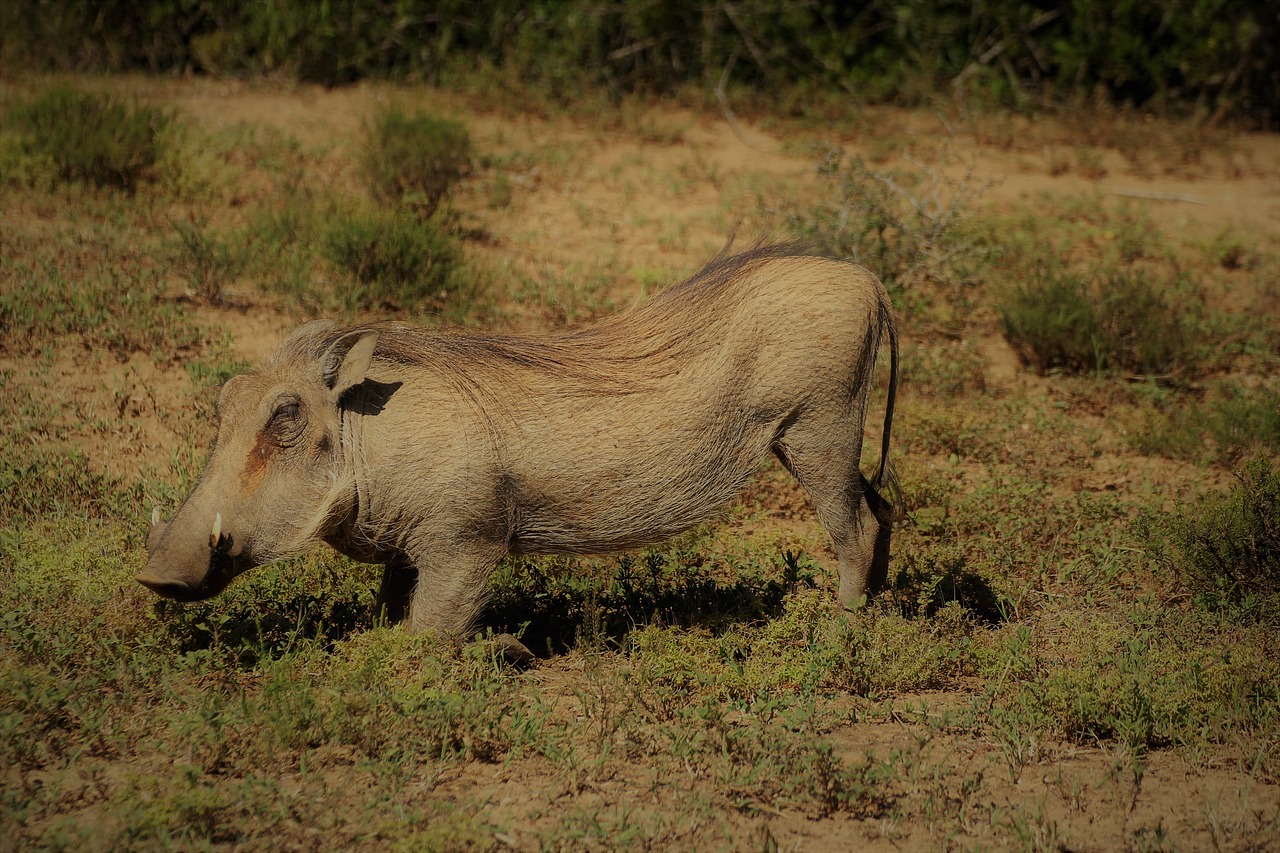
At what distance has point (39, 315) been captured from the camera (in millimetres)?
5281

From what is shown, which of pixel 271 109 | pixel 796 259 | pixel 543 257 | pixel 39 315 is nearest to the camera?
pixel 796 259

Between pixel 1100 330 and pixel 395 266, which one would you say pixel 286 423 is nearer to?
pixel 395 266

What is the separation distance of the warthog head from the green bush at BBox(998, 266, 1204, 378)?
3.86 m

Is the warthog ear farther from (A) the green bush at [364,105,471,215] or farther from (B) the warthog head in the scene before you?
(A) the green bush at [364,105,471,215]

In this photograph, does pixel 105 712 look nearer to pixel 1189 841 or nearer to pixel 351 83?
pixel 1189 841

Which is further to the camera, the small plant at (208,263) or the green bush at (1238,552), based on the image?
the small plant at (208,263)

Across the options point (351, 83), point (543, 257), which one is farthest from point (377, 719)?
point (351, 83)

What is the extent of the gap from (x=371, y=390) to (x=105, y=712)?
1.13 metres

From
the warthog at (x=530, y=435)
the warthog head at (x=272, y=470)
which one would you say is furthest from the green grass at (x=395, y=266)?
the warthog head at (x=272, y=470)

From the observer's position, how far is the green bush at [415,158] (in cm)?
690

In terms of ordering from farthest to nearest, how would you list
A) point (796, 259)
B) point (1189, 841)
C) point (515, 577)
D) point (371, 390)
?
A: point (515, 577), point (796, 259), point (371, 390), point (1189, 841)

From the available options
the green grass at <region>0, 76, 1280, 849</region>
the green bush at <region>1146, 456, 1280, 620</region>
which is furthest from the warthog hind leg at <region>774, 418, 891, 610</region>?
the green bush at <region>1146, 456, 1280, 620</region>

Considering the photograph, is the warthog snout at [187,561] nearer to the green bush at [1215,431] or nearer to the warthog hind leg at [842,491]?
the warthog hind leg at [842,491]

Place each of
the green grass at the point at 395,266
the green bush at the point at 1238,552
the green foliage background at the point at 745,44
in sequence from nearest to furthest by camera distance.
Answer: the green bush at the point at 1238,552 → the green grass at the point at 395,266 → the green foliage background at the point at 745,44
